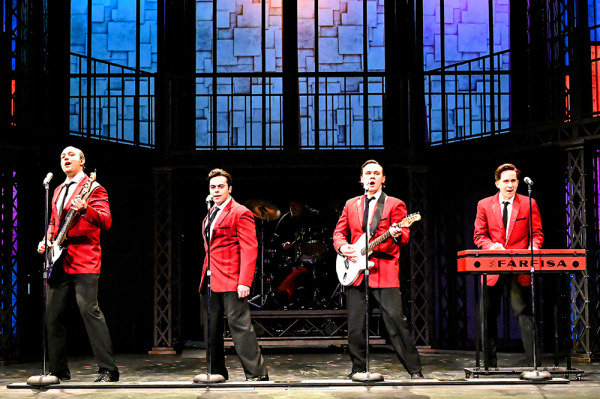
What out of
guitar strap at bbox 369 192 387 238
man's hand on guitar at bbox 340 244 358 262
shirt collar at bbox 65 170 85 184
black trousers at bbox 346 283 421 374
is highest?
shirt collar at bbox 65 170 85 184

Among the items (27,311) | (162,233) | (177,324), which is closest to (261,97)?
(162,233)

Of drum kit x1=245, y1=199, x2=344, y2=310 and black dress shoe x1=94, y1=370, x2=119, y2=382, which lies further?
drum kit x1=245, y1=199, x2=344, y2=310

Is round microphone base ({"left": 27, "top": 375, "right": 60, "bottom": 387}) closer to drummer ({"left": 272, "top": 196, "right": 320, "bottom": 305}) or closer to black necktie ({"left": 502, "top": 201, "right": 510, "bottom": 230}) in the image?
black necktie ({"left": 502, "top": 201, "right": 510, "bottom": 230})

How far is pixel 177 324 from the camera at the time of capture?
11.2m

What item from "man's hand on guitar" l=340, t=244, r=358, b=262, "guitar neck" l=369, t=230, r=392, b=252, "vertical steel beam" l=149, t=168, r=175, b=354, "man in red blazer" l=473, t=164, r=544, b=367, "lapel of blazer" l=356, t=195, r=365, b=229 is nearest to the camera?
"guitar neck" l=369, t=230, r=392, b=252

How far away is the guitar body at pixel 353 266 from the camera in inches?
280

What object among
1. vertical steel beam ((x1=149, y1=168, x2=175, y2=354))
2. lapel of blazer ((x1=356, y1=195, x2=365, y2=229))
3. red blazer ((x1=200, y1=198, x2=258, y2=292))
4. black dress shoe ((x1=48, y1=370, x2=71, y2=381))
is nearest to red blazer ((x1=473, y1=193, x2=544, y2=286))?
lapel of blazer ((x1=356, y1=195, x2=365, y2=229))

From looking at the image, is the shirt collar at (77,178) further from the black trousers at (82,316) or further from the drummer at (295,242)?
the drummer at (295,242)

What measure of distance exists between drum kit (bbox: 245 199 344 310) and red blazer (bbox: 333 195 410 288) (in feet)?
13.5

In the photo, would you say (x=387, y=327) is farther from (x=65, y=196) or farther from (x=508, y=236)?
(x=65, y=196)

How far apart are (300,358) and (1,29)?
501cm

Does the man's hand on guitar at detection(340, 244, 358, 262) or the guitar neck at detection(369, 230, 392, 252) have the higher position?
the guitar neck at detection(369, 230, 392, 252)

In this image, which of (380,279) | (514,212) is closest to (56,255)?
(380,279)

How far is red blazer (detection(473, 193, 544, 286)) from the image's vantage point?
774 cm
